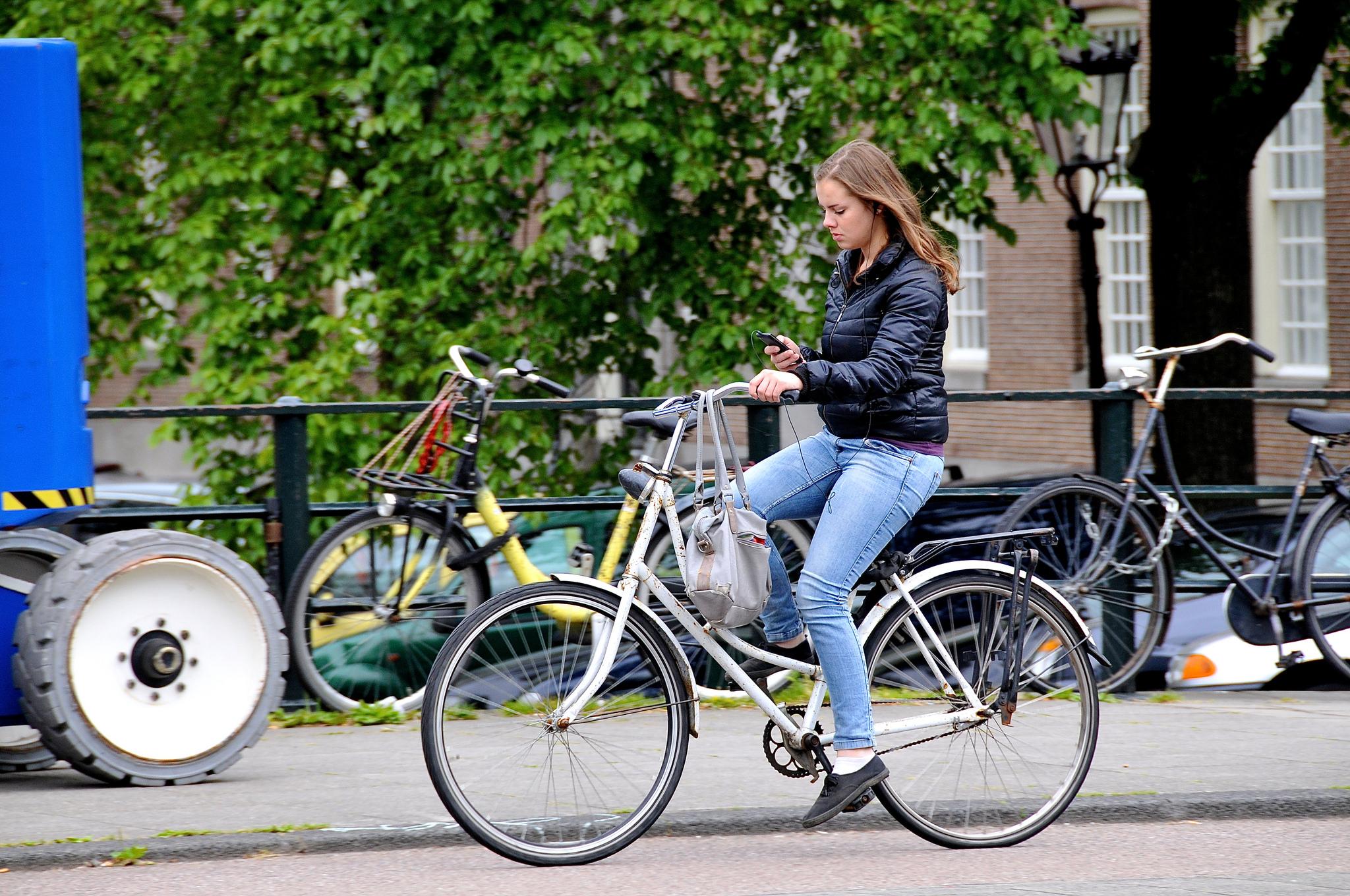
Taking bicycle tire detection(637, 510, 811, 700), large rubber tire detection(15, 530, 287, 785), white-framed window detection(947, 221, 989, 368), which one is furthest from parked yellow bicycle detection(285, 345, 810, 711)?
white-framed window detection(947, 221, 989, 368)

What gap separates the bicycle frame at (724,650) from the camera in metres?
4.48

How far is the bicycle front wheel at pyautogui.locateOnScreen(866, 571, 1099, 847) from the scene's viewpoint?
15.7 feet

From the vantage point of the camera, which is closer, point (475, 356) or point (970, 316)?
point (475, 356)

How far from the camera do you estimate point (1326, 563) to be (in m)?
6.91

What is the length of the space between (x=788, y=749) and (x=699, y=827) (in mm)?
516

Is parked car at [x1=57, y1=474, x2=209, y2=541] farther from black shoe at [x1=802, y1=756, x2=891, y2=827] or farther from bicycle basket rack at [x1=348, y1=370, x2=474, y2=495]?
black shoe at [x1=802, y1=756, x2=891, y2=827]

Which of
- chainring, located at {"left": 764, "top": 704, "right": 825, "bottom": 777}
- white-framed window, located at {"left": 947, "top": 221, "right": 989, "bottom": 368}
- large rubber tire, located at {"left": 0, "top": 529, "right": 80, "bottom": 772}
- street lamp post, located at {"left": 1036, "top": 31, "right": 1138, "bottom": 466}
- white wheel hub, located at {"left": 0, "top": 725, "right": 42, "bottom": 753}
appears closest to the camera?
chainring, located at {"left": 764, "top": 704, "right": 825, "bottom": 777}

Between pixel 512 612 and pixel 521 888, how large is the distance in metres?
0.70

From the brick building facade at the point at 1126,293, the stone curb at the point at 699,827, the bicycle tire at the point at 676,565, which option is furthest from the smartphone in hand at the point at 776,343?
the brick building facade at the point at 1126,293

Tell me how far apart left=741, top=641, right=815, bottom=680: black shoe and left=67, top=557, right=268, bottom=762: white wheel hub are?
69.2 inches

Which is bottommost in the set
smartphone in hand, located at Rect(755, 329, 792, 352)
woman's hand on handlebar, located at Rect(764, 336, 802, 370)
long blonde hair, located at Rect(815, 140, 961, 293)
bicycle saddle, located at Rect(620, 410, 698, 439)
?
bicycle saddle, located at Rect(620, 410, 698, 439)

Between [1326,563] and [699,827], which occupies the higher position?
[1326,563]

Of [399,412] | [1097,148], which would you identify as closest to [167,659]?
[399,412]

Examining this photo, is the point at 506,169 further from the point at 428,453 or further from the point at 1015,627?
the point at 1015,627
